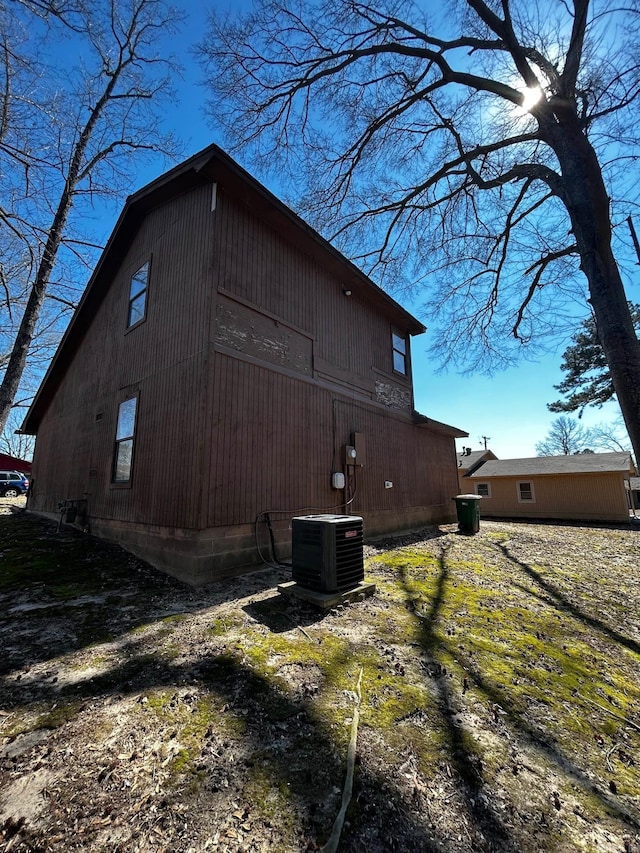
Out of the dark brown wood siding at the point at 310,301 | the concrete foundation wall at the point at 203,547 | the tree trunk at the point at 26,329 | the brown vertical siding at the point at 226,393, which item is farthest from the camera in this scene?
the tree trunk at the point at 26,329

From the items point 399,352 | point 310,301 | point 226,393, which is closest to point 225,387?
point 226,393

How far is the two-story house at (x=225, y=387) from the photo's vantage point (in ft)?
17.5

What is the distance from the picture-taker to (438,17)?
20.0 feet

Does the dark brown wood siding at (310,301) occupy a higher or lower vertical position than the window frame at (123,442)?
higher

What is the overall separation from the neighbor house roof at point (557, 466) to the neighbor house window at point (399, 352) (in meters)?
12.3

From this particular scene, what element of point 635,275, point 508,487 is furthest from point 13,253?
point 508,487

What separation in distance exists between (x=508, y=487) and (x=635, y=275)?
15.7 meters

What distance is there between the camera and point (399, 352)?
11.1 meters

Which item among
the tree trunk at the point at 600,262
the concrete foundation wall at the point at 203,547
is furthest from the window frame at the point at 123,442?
the tree trunk at the point at 600,262

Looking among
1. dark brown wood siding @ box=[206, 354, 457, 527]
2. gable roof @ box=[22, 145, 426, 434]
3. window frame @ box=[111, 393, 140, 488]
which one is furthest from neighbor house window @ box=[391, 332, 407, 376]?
window frame @ box=[111, 393, 140, 488]

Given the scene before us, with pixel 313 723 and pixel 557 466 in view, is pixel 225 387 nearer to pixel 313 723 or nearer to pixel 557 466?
pixel 313 723

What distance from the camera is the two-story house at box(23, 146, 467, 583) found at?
5336mm

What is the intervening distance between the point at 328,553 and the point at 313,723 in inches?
76.8

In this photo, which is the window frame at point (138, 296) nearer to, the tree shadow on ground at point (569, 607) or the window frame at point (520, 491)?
the tree shadow on ground at point (569, 607)
